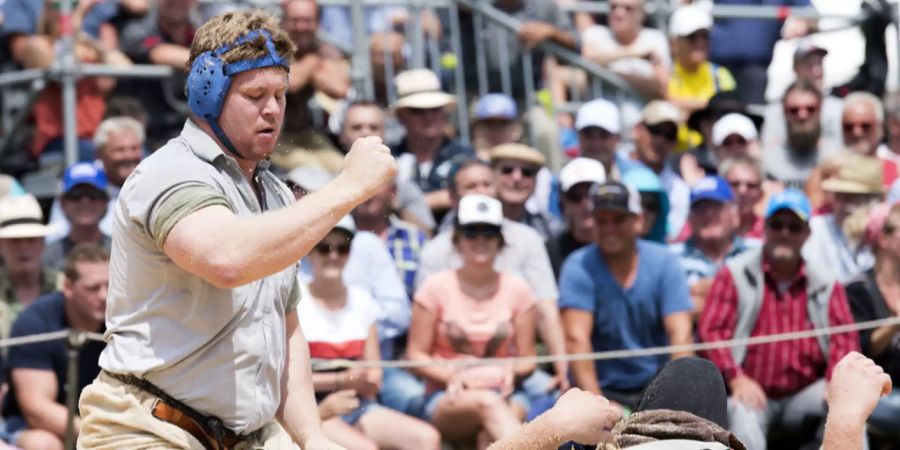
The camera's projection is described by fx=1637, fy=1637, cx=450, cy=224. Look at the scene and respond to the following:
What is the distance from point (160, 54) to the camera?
10.9 meters

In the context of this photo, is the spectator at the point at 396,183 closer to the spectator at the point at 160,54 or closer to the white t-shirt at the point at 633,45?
the spectator at the point at 160,54

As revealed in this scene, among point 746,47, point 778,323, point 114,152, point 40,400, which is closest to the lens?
point 40,400

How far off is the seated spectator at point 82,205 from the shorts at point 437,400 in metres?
2.31

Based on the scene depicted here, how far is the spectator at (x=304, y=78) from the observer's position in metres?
10.4

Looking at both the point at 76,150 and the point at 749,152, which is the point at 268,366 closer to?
the point at 76,150

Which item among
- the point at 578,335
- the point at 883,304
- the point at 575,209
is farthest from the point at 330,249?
the point at 883,304

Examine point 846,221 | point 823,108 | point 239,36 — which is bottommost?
point 846,221

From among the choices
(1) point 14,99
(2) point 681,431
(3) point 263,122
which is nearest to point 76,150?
(1) point 14,99

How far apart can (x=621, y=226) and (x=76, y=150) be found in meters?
3.75

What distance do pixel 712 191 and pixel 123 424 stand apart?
20.0 ft

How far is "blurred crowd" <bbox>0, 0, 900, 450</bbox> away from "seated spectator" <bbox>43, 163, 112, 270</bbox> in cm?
1

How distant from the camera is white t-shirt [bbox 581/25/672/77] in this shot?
1178cm

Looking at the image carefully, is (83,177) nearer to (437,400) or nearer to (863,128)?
(437,400)

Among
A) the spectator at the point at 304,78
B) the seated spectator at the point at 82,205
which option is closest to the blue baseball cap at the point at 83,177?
the seated spectator at the point at 82,205
